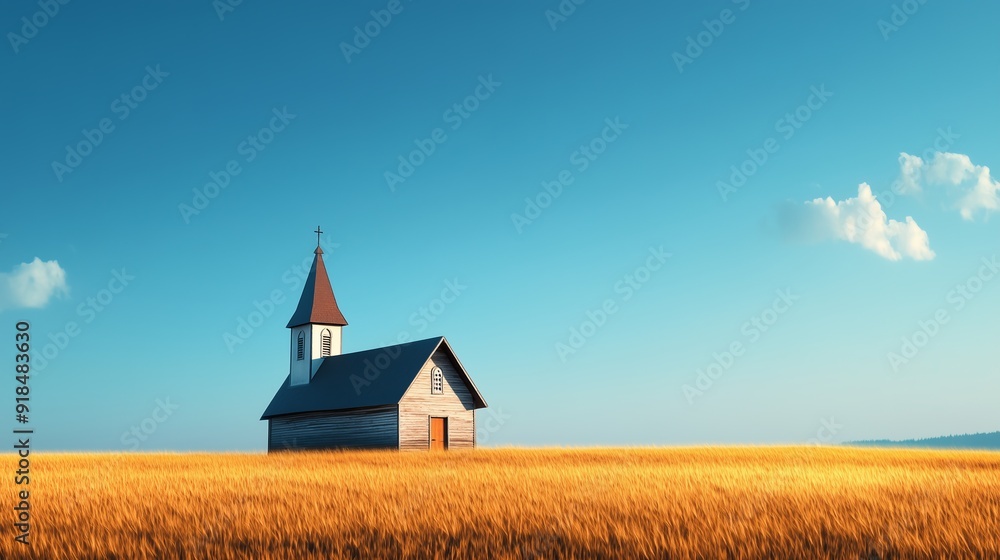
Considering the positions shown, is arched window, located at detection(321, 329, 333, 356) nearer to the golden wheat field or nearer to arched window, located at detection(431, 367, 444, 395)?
arched window, located at detection(431, 367, 444, 395)

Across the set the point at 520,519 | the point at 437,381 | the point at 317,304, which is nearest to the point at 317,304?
the point at 317,304

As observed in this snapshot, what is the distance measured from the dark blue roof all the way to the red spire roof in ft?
8.32

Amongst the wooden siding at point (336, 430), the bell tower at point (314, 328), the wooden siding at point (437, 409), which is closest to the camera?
the wooden siding at point (437, 409)

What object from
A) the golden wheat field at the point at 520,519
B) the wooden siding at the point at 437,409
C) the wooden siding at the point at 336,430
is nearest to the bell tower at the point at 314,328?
the wooden siding at the point at 336,430

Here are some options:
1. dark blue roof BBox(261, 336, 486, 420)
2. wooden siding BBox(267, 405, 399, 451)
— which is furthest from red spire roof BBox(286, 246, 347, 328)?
wooden siding BBox(267, 405, 399, 451)

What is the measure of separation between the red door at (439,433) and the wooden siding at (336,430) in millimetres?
2554

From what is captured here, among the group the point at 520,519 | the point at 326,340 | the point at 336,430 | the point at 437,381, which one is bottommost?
the point at 520,519

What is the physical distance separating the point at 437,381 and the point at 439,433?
275cm

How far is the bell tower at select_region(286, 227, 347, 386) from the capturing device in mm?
49250

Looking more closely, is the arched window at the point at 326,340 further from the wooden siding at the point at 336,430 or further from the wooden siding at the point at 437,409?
the wooden siding at the point at 437,409

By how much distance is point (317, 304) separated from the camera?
162 ft

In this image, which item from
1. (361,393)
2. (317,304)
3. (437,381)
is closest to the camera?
(437,381)

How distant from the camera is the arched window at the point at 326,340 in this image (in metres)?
49.9

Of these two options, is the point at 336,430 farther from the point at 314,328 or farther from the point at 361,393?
the point at 314,328
